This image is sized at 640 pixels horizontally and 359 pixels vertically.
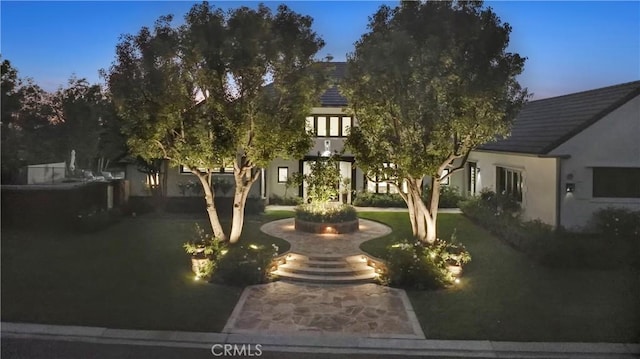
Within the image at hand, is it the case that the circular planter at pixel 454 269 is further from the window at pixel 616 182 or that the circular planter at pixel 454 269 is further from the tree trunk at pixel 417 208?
the window at pixel 616 182

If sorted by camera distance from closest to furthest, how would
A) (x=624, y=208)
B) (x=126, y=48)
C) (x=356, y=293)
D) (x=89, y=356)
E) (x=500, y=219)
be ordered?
(x=89, y=356)
(x=356, y=293)
(x=126, y=48)
(x=624, y=208)
(x=500, y=219)

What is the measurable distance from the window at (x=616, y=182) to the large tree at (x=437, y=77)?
4870mm

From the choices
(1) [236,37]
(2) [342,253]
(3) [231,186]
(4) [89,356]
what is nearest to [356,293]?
(2) [342,253]

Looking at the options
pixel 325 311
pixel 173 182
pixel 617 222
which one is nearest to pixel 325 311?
pixel 325 311

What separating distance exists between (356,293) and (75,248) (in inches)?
361

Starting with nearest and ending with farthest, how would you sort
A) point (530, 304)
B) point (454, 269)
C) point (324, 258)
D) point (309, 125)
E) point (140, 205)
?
point (530, 304) < point (454, 269) < point (324, 258) < point (309, 125) < point (140, 205)

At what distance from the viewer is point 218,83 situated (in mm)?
12086

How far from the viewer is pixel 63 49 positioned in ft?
41.9

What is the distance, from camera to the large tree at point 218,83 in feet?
38.9

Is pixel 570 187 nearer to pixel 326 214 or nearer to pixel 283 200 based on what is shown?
pixel 326 214

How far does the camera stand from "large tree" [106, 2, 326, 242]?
11.9m

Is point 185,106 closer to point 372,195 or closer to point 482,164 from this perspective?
point 372,195

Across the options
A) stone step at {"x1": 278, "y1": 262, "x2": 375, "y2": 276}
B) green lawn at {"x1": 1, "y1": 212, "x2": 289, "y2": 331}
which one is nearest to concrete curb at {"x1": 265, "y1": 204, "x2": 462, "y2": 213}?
green lawn at {"x1": 1, "y1": 212, "x2": 289, "y2": 331}

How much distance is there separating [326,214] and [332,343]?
9.27m
